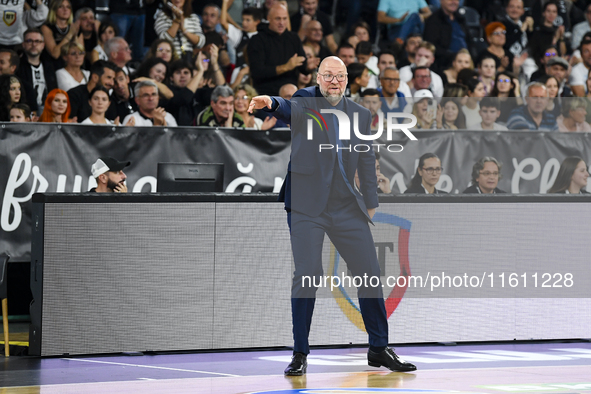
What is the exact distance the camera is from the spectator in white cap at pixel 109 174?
7578 mm

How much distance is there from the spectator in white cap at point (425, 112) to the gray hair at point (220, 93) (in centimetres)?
198

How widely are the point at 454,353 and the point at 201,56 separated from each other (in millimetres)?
5115

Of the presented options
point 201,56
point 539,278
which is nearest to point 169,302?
point 539,278

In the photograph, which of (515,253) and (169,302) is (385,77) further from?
(169,302)

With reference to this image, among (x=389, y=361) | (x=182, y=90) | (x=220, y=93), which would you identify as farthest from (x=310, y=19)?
(x=389, y=361)

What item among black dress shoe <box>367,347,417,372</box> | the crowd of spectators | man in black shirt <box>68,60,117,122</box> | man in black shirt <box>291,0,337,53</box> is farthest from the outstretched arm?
man in black shirt <box>291,0,337,53</box>

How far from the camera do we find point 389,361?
543 cm

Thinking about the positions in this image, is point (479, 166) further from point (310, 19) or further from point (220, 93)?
point (310, 19)

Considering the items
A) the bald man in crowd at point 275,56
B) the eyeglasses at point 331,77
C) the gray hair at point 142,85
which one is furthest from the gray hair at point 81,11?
Answer: the eyeglasses at point 331,77

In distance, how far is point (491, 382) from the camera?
5055 millimetres

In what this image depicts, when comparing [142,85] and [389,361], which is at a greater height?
[142,85]

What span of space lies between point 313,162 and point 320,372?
4.42ft

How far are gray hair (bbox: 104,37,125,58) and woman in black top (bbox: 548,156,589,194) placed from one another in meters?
5.10

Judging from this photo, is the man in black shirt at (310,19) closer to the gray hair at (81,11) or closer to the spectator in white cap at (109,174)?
the gray hair at (81,11)
